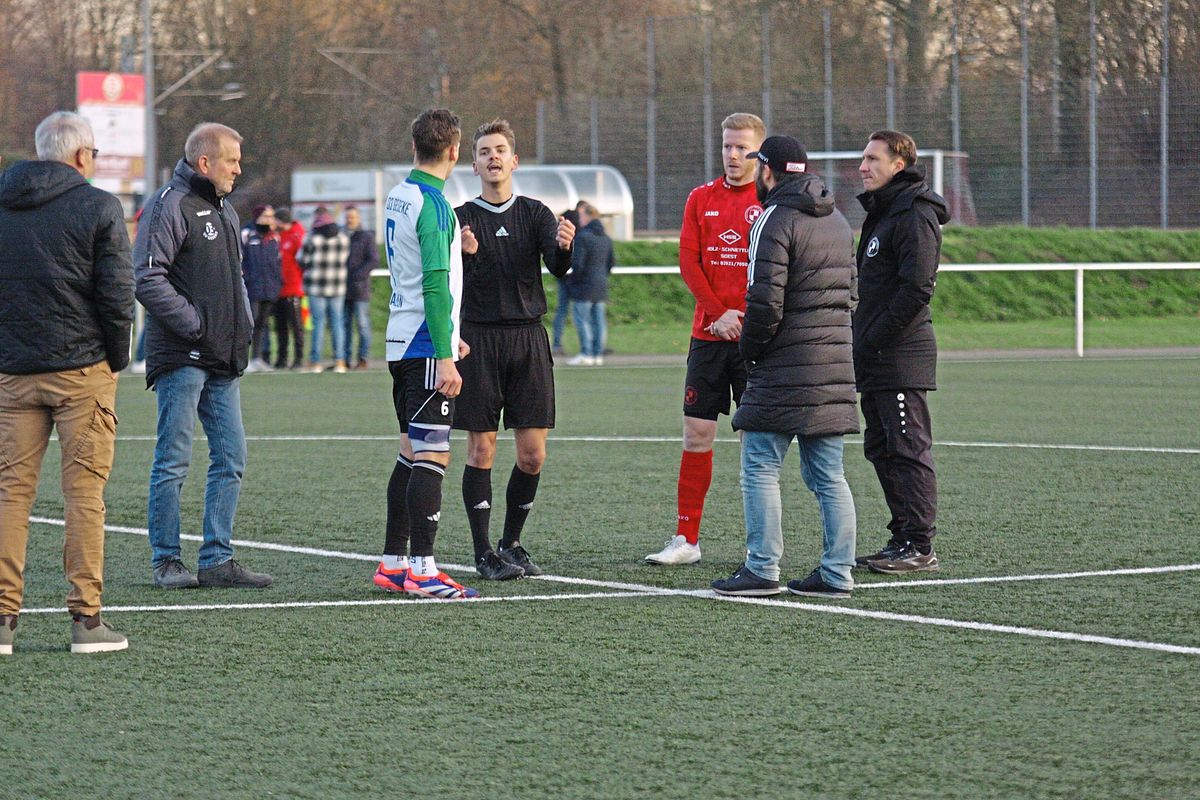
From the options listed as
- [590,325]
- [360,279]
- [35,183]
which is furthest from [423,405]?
[590,325]

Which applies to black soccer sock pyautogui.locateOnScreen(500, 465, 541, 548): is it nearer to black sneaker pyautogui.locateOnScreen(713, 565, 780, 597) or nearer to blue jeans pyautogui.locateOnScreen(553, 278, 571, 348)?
black sneaker pyautogui.locateOnScreen(713, 565, 780, 597)

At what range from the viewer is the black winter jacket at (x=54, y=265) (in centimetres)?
579

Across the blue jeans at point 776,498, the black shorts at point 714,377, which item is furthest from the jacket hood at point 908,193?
the blue jeans at point 776,498

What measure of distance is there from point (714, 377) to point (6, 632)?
328cm

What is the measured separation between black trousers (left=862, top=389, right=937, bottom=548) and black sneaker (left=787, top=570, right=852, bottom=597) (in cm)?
78

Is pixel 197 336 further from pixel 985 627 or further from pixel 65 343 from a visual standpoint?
pixel 985 627

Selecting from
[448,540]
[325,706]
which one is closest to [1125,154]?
[448,540]

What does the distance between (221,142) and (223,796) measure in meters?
3.64

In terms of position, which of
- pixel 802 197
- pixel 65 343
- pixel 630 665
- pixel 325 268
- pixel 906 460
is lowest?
pixel 630 665

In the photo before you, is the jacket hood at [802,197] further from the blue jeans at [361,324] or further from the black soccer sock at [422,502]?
the blue jeans at [361,324]

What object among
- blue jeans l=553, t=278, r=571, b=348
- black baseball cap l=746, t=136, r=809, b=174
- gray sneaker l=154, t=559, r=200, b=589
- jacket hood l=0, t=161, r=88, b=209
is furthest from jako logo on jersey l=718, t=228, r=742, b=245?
blue jeans l=553, t=278, r=571, b=348

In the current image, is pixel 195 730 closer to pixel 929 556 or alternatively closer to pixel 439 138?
pixel 439 138

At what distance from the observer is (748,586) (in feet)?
22.8

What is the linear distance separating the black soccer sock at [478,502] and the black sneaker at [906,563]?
5.58 ft
